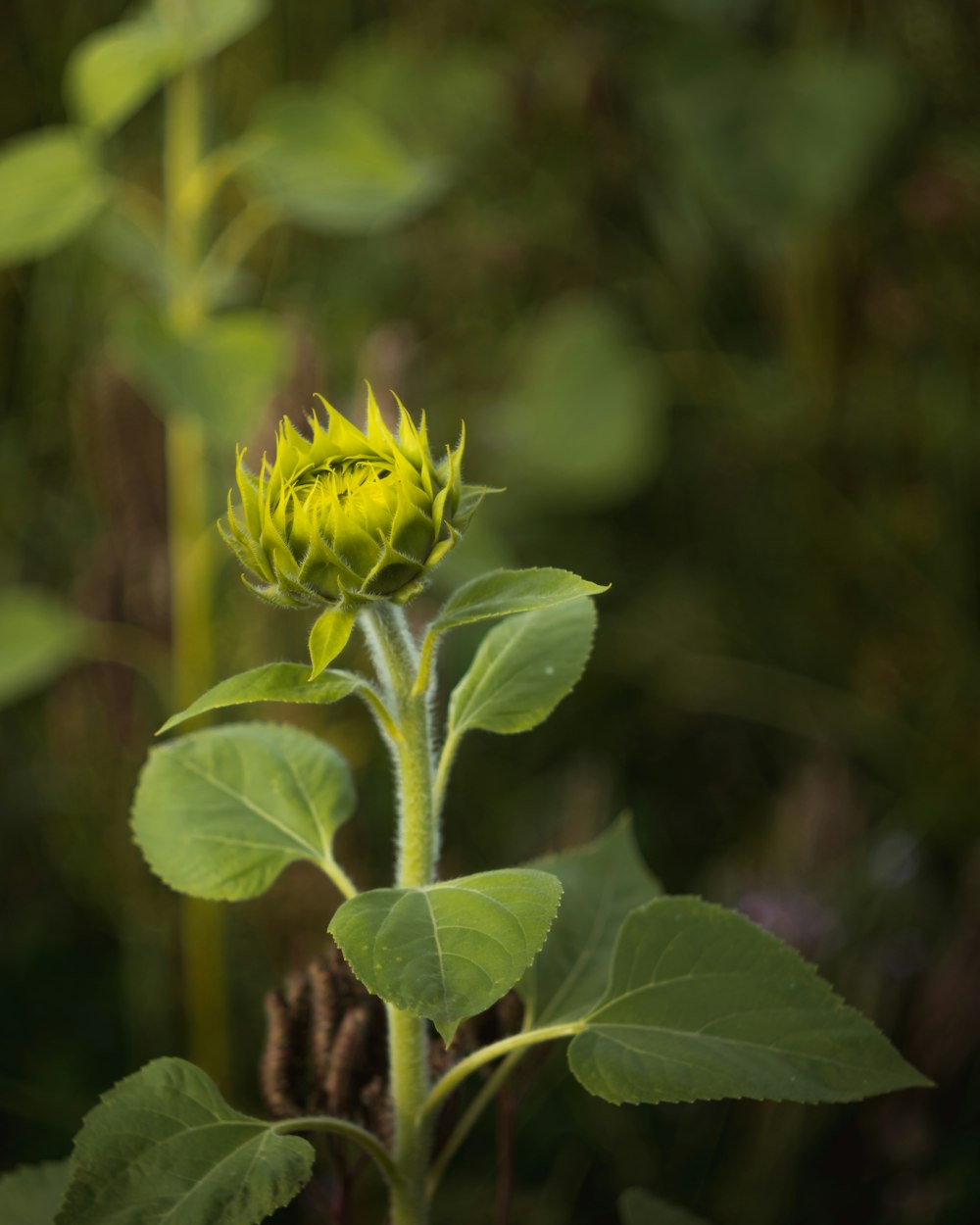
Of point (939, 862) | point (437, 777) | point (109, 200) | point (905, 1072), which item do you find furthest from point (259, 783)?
point (939, 862)

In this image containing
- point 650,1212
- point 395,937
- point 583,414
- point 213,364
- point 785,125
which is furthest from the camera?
point 583,414

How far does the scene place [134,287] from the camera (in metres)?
1.28

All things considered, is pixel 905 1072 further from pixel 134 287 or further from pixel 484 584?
pixel 134 287

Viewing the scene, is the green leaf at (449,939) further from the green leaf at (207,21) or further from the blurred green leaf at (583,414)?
the blurred green leaf at (583,414)

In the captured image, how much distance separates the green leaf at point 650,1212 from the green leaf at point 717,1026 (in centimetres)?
10

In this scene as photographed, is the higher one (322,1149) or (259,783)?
(259,783)

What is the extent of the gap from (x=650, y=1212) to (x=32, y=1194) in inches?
7.9

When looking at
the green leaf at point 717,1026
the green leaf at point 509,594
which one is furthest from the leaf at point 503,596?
the green leaf at point 717,1026

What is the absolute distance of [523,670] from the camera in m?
0.38

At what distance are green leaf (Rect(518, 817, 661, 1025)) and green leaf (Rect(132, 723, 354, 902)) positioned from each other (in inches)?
3.1

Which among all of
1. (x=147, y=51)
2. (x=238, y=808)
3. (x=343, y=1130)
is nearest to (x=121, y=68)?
(x=147, y=51)

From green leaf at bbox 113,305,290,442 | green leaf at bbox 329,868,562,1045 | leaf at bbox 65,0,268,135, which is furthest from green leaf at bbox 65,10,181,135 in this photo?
green leaf at bbox 329,868,562,1045

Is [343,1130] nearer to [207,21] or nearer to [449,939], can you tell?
[449,939]

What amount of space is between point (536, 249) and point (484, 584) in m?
0.99
